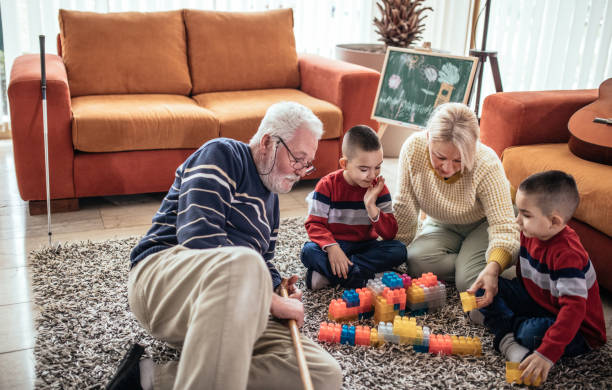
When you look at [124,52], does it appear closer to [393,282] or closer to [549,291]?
[393,282]

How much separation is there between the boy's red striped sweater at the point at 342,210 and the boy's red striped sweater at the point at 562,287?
55cm

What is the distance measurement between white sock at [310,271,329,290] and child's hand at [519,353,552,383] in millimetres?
788

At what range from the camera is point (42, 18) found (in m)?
3.72

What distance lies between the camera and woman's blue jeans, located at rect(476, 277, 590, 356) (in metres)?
1.70

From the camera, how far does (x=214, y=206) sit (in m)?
1.39

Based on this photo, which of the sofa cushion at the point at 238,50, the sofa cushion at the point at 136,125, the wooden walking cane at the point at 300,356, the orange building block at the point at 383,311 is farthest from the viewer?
the sofa cushion at the point at 238,50

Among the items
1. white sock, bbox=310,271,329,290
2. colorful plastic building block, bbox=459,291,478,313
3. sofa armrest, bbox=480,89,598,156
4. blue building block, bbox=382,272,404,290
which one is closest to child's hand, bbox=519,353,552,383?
colorful plastic building block, bbox=459,291,478,313

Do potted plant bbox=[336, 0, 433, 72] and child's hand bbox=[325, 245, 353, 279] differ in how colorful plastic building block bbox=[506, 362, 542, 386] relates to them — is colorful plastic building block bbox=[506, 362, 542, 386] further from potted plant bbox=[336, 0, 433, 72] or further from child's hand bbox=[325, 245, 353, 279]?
potted plant bbox=[336, 0, 433, 72]

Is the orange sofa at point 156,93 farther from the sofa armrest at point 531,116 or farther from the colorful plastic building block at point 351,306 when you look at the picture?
the colorful plastic building block at point 351,306

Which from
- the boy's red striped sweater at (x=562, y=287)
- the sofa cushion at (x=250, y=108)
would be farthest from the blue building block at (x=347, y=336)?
the sofa cushion at (x=250, y=108)

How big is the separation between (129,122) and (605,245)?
86.1 inches

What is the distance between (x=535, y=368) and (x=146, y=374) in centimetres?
108

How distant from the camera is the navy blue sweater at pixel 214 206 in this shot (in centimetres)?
136

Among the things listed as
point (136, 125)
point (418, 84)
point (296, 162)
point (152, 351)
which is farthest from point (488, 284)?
point (136, 125)
